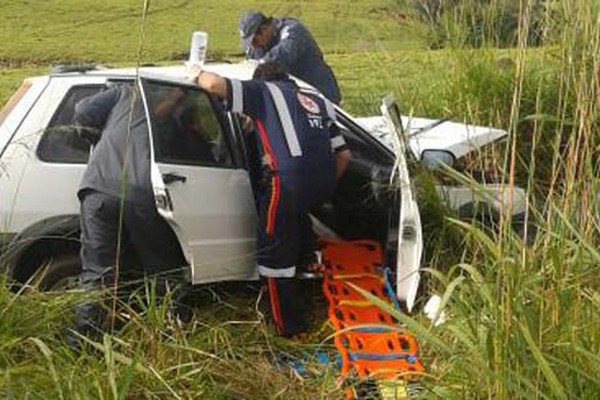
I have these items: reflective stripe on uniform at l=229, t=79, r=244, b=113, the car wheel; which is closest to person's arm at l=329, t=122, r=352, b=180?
reflective stripe on uniform at l=229, t=79, r=244, b=113

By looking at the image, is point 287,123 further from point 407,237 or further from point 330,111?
point 407,237

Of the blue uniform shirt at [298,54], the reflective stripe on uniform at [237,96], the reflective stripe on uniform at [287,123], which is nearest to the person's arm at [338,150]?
the reflective stripe on uniform at [287,123]

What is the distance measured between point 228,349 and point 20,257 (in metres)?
1.26

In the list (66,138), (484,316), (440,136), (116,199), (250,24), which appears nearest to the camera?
(484,316)

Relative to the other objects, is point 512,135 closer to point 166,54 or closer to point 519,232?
point 519,232

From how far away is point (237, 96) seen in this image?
4555mm

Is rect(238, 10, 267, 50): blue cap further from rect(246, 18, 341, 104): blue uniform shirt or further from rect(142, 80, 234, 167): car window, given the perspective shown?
rect(142, 80, 234, 167): car window

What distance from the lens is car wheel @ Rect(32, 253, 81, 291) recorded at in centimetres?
455

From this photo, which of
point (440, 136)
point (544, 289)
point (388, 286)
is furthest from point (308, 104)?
point (544, 289)

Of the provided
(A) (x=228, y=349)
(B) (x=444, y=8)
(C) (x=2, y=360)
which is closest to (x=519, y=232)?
(A) (x=228, y=349)

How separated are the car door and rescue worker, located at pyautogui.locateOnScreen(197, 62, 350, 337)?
0.13m

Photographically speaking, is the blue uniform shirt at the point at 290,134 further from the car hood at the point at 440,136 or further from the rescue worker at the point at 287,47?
the rescue worker at the point at 287,47

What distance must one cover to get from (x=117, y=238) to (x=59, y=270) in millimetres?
461

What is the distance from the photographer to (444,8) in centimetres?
691
